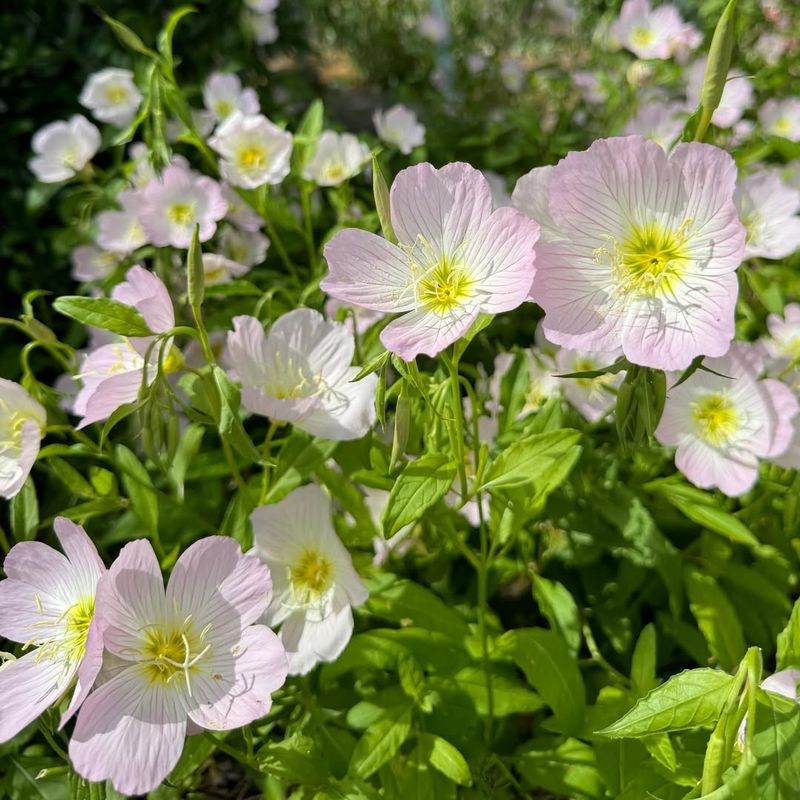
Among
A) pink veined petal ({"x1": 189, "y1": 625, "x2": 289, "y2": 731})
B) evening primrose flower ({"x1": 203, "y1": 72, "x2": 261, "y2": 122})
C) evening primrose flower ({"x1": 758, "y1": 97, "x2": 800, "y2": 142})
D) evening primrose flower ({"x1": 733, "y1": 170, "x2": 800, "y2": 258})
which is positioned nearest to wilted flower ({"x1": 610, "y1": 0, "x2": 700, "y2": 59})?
evening primrose flower ({"x1": 758, "y1": 97, "x2": 800, "y2": 142})

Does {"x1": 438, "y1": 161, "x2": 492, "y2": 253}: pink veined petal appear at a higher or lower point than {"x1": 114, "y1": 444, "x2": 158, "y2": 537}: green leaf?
higher

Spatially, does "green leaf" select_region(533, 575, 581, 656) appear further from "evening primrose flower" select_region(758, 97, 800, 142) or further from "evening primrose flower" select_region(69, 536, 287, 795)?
"evening primrose flower" select_region(758, 97, 800, 142)

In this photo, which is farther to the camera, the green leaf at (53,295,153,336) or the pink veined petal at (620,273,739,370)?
the green leaf at (53,295,153,336)

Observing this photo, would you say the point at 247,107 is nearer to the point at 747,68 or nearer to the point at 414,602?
the point at 414,602

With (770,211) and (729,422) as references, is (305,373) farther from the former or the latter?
(770,211)

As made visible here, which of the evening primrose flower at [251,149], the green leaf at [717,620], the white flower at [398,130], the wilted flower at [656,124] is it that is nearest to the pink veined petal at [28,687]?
the green leaf at [717,620]

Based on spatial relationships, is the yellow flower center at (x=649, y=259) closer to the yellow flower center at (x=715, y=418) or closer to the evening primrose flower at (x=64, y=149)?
the yellow flower center at (x=715, y=418)
